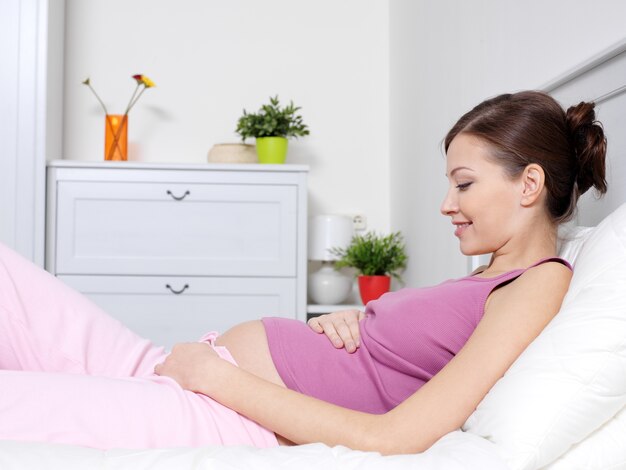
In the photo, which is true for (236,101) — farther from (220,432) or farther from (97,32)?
(220,432)

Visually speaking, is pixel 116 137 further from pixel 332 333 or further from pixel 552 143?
pixel 552 143

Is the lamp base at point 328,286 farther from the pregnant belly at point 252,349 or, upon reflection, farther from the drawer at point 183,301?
the pregnant belly at point 252,349

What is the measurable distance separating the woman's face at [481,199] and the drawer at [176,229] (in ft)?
5.67

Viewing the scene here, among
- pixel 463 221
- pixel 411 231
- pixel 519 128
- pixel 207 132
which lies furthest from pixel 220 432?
pixel 207 132

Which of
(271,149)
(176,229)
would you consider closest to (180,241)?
(176,229)

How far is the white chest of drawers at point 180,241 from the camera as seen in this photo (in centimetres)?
289

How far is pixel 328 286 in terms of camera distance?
10.5 ft

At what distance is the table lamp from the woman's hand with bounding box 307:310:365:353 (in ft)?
6.19

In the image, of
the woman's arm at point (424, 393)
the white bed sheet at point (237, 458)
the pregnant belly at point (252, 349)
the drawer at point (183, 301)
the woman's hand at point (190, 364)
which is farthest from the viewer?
the drawer at point (183, 301)

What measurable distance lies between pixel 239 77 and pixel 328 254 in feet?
3.10

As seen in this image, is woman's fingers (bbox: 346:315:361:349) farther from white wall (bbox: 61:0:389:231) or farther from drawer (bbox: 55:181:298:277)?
white wall (bbox: 61:0:389:231)

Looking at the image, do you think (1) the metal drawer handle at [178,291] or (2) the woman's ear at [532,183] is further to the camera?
(1) the metal drawer handle at [178,291]

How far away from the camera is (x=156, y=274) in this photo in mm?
2904

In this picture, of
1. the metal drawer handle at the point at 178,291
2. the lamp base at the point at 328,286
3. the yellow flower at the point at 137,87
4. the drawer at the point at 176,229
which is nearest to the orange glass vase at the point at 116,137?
the yellow flower at the point at 137,87
